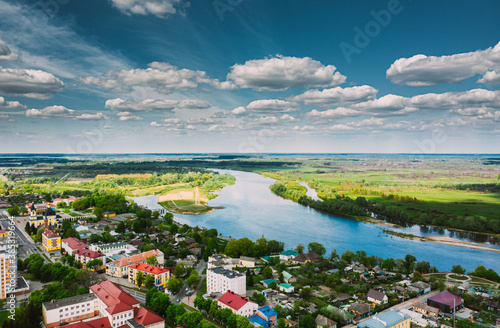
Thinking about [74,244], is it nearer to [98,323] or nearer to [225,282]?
[98,323]

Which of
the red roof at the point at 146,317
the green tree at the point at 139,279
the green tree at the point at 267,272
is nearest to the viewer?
the red roof at the point at 146,317

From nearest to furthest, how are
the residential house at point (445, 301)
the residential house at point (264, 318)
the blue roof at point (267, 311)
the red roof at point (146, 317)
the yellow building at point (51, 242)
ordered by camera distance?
the red roof at point (146, 317) → the residential house at point (264, 318) → the blue roof at point (267, 311) → the residential house at point (445, 301) → the yellow building at point (51, 242)

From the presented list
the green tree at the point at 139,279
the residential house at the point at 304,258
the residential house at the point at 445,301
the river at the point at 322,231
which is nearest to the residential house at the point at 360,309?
the residential house at the point at 445,301

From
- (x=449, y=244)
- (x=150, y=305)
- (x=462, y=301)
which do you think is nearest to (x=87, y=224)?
(x=150, y=305)

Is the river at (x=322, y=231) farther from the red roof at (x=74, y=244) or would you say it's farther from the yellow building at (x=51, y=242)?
the yellow building at (x=51, y=242)

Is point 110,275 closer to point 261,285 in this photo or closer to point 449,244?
point 261,285

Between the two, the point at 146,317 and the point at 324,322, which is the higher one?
the point at 146,317

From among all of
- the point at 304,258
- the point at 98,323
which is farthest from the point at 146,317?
the point at 304,258
